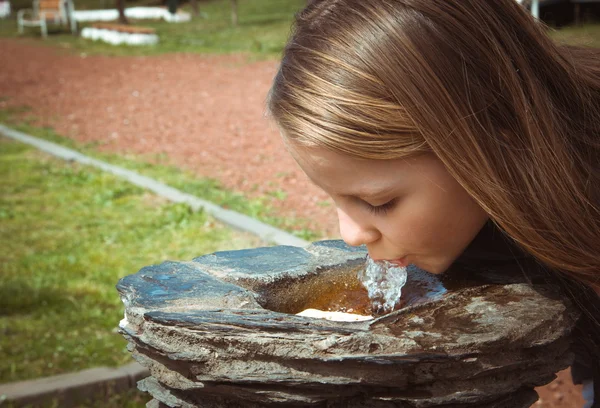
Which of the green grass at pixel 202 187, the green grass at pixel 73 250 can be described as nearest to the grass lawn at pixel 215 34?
→ the green grass at pixel 202 187

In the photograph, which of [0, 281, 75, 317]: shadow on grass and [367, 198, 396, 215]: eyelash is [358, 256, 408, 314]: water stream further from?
[0, 281, 75, 317]: shadow on grass

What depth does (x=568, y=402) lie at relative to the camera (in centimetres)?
300

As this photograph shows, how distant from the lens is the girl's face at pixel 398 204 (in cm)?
157

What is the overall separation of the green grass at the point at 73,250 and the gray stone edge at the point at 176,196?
80 millimetres

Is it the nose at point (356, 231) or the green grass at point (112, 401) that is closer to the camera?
the nose at point (356, 231)

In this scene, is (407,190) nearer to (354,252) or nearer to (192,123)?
(354,252)

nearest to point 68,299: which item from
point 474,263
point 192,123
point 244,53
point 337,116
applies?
point 474,263

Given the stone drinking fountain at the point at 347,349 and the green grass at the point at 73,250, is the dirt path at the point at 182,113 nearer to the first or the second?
the green grass at the point at 73,250

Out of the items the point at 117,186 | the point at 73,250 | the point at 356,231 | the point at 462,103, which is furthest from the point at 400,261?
the point at 117,186

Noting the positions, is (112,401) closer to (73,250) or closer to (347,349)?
(347,349)

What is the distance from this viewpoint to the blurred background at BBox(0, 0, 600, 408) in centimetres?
351

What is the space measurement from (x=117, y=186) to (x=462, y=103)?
16.1ft

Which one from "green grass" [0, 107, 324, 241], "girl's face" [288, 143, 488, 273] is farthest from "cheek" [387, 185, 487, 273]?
"green grass" [0, 107, 324, 241]

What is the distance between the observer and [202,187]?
19.7 ft
